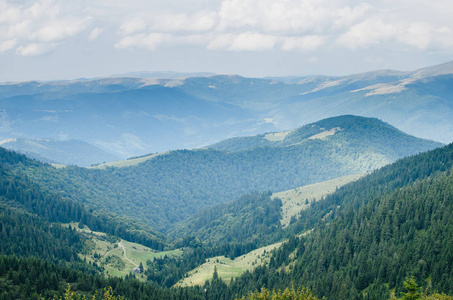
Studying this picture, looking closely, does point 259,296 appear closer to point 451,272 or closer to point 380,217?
point 451,272

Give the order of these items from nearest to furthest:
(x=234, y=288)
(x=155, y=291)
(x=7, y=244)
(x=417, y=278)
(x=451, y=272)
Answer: (x=451, y=272)
(x=417, y=278)
(x=155, y=291)
(x=234, y=288)
(x=7, y=244)

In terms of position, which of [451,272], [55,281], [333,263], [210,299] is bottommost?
[210,299]

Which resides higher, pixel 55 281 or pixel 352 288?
pixel 55 281

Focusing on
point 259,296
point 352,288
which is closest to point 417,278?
point 352,288

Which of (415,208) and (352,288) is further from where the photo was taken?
(415,208)

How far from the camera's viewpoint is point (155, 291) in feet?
503

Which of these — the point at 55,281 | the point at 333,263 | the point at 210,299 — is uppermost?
the point at 55,281

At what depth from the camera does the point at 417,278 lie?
12362 centimetres

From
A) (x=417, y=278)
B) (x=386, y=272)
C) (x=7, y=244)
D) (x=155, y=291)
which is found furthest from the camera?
(x=7, y=244)

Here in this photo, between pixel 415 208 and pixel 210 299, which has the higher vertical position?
pixel 415 208

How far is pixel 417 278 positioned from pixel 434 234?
73.8 ft

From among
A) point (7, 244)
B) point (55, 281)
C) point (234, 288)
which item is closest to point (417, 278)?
point (234, 288)

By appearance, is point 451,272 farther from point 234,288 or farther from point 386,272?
point 234,288

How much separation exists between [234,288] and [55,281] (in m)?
82.4
